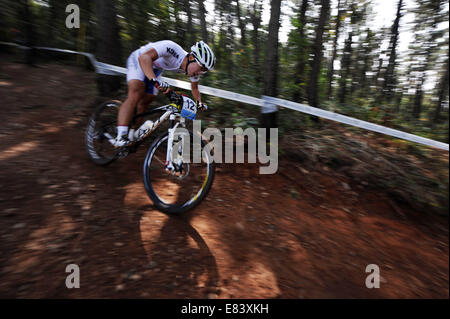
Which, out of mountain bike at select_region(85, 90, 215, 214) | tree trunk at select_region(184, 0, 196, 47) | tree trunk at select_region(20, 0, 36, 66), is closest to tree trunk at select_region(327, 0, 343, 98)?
tree trunk at select_region(184, 0, 196, 47)

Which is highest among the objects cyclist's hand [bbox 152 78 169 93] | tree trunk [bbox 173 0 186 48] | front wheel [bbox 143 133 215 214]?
tree trunk [bbox 173 0 186 48]

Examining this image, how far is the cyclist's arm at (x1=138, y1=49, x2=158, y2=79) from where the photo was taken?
3162 millimetres

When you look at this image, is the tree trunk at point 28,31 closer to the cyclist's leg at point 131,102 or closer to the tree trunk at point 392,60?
the cyclist's leg at point 131,102

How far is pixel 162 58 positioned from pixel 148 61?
0.32 m

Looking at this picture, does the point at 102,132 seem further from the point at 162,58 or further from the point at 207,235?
the point at 207,235

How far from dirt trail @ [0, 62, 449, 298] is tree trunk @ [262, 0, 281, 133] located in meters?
1.38

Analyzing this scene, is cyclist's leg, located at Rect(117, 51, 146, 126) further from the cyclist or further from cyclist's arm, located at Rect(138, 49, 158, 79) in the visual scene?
cyclist's arm, located at Rect(138, 49, 158, 79)

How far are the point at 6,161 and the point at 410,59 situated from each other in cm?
1657

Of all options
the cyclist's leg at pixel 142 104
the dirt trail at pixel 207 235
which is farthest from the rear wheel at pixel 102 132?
the cyclist's leg at pixel 142 104

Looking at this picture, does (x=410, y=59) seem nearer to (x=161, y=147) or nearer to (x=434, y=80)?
(x=434, y=80)

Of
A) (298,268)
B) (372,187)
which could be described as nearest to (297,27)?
(372,187)

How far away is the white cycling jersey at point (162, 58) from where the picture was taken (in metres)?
3.38

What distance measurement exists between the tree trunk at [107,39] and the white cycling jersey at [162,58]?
2534 millimetres

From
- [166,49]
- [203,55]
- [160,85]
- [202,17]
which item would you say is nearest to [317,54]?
[203,55]
